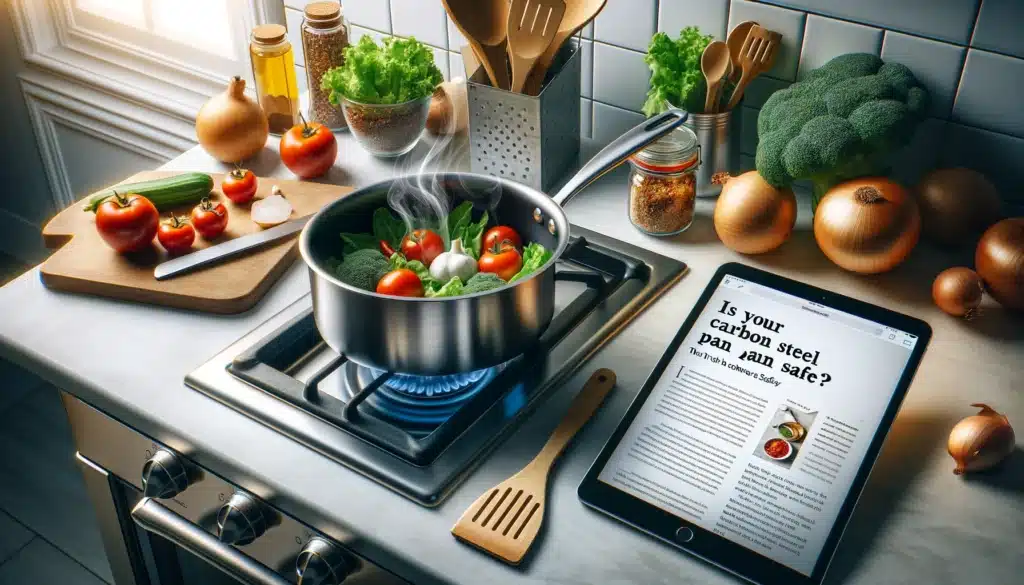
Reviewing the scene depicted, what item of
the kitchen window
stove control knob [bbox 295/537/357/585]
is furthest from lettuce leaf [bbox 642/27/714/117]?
the kitchen window

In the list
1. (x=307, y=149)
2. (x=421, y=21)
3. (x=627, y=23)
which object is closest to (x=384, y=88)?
(x=307, y=149)

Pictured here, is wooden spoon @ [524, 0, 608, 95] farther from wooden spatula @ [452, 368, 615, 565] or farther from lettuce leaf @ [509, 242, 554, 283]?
wooden spatula @ [452, 368, 615, 565]

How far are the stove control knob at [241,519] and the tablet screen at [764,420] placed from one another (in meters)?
0.33

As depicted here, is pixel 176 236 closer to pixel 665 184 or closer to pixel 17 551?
pixel 665 184

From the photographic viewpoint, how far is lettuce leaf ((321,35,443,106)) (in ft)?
4.19

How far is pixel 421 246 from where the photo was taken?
39.3 inches

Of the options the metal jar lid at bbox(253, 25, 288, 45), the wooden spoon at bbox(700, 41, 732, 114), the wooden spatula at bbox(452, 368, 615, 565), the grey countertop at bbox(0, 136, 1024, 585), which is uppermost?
the wooden spoon at bbox(700, 41, 732, 114)

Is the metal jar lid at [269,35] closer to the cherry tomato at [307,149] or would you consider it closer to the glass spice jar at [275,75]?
the glass spice jar at [275,75]

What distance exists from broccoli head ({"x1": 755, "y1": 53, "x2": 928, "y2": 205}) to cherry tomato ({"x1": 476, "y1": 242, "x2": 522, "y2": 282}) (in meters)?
0.33

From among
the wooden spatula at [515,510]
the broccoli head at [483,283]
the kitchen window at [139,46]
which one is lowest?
the kitchen window at [139,46]

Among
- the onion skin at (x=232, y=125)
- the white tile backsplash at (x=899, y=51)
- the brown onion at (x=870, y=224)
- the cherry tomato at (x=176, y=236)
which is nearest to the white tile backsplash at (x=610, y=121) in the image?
the white tile backsplash at (x=899, y=51)

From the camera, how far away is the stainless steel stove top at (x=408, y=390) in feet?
2.82

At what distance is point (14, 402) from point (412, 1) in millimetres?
1312

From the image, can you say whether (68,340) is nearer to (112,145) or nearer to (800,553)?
(800,553)
